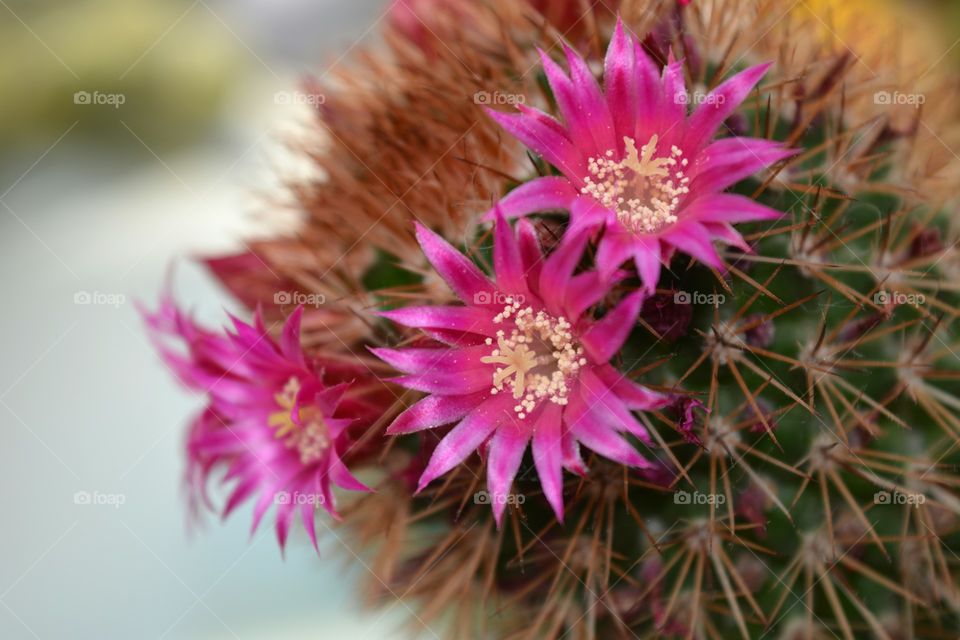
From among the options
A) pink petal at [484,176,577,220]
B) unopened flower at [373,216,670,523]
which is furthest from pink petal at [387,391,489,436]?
pink petal at [484,176,577,220]

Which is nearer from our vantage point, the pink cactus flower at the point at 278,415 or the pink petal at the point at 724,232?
the pink petal at the point at 724,232

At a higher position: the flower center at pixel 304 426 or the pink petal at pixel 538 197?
the pink petal at pixel 538 197

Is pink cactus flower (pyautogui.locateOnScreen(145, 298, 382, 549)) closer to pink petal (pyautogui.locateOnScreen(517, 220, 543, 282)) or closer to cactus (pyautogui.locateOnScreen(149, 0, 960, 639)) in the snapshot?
cactus (pyautogui.locateOnScreen(149, 0, 960, 639))

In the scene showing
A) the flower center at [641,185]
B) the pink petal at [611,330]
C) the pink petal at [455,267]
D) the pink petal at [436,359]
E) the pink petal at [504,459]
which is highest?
the flower center at [641,185]

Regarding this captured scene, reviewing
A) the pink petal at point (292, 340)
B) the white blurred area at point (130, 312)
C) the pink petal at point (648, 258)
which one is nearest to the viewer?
the pink petal at point (648, 258)

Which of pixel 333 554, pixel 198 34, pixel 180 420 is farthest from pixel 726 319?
pixel 198 34

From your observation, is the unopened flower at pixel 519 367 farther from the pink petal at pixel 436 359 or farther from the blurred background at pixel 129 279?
the blurred background at pixel 129 279

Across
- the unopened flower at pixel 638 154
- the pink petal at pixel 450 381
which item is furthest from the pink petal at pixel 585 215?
the pink petal at pixel 450 381

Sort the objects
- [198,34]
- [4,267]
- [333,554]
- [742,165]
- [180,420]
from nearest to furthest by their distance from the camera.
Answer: [742,165] → [333,554] → [180,420] → [4,267] → [198,34]

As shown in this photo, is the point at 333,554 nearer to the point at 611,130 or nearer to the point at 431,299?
the point at 431,299

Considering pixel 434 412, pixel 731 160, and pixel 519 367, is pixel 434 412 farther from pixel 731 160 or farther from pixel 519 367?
pixel 731 160
